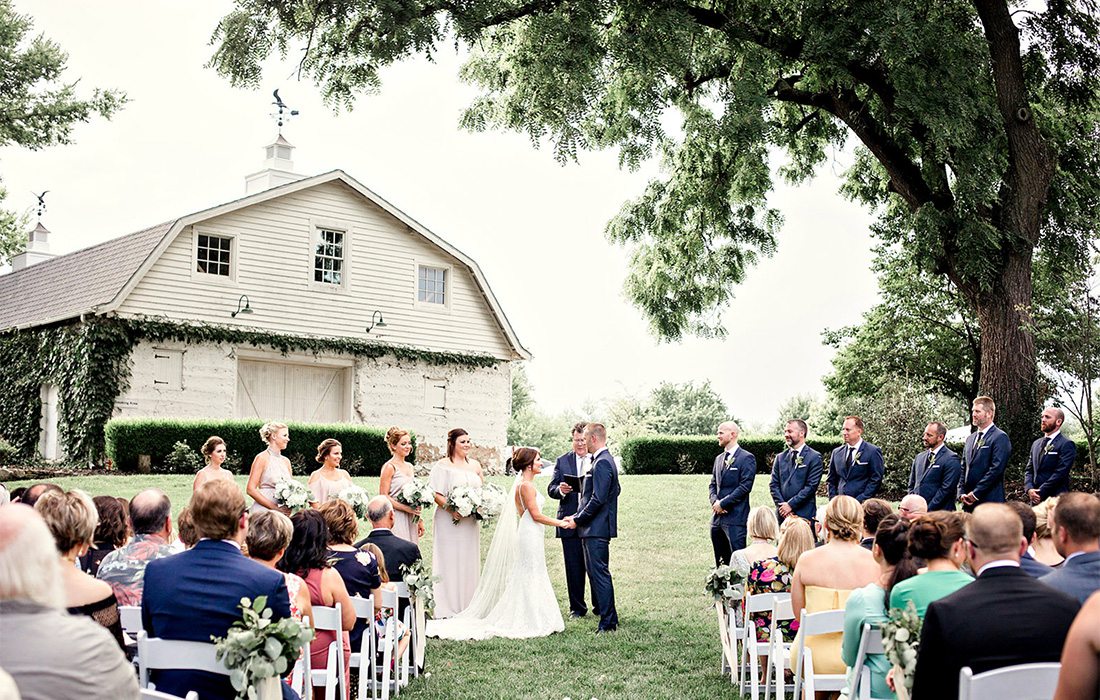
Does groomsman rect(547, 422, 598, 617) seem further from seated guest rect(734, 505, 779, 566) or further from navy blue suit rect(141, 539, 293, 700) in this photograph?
navy blue suit rect(141, 539, 293, 700)

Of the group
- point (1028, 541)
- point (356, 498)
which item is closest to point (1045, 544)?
point (1028, 541)

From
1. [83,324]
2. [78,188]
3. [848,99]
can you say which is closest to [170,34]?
[83,324]

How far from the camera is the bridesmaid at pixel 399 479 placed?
428 inches

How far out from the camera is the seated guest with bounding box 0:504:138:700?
3.06m

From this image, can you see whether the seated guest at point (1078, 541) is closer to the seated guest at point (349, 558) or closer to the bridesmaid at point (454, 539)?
the seated guest at point (349, 558)

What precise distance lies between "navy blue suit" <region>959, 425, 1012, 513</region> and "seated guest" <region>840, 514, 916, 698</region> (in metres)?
6.47

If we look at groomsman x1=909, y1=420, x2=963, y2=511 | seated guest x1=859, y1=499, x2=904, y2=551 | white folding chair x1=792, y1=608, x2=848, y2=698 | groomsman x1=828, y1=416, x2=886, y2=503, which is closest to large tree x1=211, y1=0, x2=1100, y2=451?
groomsman x1=828, y1=416, x2=886, y2=503

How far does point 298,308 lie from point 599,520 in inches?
656

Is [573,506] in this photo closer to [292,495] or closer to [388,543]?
[292,495]

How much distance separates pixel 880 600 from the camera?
5328mm

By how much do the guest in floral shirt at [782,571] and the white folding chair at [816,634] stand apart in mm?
949

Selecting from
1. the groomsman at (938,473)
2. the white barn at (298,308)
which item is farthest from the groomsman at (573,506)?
the white barn at (298,308)

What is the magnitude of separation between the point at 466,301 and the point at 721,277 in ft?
26.9

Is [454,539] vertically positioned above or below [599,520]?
below
